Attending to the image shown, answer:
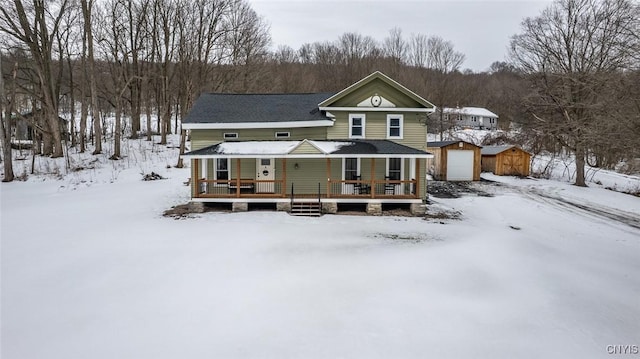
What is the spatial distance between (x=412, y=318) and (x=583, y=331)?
3239 millimetres

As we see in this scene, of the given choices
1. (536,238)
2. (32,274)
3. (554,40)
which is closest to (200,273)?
(32,274)

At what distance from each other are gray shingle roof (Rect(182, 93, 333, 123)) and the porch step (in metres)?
4.26

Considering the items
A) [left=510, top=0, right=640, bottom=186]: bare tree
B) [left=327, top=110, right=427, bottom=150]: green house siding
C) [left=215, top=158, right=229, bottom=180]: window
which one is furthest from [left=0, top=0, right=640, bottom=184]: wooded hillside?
[left=215, top=158, right=229, bottom=180]: window

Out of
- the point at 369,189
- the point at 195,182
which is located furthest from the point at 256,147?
the point at 369,189

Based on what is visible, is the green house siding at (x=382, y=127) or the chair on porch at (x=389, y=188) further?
the green house siding at (x=382, y=127)

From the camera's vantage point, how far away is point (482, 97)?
234 ft

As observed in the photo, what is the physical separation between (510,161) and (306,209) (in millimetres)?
20122

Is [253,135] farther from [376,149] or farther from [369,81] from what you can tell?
[369,81]

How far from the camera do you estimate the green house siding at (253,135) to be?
17.7m

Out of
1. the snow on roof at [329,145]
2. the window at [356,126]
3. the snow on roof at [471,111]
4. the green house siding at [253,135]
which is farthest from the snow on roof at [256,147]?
the snow on roof at [471,111]

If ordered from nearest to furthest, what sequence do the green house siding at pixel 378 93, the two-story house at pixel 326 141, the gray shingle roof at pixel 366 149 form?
the gray shingle roof at pixel 366 149, the two-story house at pixel 326 141, the green house siding at pixel 378 93

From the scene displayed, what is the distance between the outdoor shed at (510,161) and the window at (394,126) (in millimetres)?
14664

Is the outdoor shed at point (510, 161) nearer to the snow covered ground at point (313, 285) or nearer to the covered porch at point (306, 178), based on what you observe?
the snow covered ground at point (313, 285)

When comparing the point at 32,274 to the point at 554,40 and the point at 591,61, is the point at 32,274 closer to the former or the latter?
the point at 591,61
